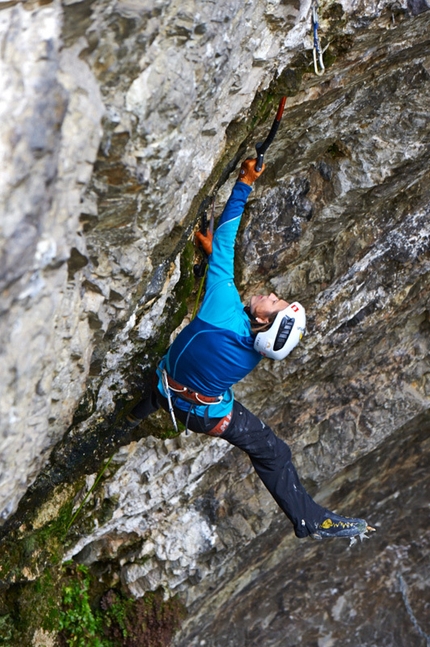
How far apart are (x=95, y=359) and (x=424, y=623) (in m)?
8.23

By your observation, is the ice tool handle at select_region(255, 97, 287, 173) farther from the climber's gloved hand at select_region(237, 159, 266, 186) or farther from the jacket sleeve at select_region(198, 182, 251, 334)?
the jacket sleeve at select_region(198, 182, 251, 334)

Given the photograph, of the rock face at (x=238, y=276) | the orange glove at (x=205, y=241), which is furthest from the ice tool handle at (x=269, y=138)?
the orange glove at (x=205, y=241)

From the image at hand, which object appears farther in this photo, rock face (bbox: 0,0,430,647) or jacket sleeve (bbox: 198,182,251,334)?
jacket sleeve (bbox: 198,182,251,334)

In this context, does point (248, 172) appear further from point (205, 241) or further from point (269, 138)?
point (205, 241)

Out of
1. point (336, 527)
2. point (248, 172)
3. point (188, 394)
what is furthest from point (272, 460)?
point (248, 172)

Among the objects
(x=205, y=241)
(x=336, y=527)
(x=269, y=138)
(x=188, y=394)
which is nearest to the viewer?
(x=269, y=138)

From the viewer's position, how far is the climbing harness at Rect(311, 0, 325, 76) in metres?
4.15

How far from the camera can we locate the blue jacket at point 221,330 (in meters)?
4.45

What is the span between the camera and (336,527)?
18.8ft

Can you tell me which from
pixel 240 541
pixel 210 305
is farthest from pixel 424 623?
pixel 210 305

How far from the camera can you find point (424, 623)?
32.9 ft

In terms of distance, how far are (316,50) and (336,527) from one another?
12.9 feet

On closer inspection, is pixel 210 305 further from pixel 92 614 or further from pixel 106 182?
pixel 92 614

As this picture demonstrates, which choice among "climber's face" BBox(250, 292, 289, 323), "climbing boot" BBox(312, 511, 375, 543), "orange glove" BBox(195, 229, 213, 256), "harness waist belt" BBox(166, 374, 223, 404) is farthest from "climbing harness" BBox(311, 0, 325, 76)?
"climbing boot" BBox(312, 511, 375, 543)
